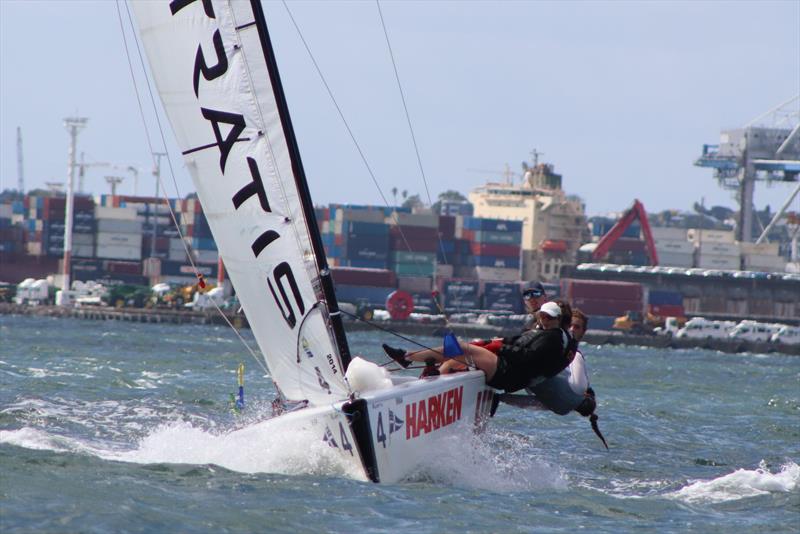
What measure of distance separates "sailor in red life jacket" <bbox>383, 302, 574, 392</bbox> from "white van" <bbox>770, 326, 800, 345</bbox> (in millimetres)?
44266

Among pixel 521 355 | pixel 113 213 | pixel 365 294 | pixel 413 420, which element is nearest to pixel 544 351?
pixel 521 355

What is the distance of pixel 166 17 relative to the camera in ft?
23.3

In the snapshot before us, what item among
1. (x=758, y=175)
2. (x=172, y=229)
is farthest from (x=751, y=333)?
(x=172, y=229)

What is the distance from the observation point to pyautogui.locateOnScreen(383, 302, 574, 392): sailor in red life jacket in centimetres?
709

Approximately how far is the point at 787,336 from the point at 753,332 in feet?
4.16

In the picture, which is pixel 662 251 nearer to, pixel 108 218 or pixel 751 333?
pixel 751 333

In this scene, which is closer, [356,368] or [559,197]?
[356,368]

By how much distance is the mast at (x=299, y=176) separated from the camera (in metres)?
7.06

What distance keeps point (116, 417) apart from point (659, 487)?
170 inches

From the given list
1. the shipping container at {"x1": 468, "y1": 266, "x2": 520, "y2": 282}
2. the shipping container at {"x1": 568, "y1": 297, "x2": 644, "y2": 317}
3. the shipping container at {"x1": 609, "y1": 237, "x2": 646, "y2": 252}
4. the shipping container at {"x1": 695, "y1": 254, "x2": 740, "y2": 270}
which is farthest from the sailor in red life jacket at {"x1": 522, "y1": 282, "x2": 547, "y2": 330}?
the shipping container at {"x1": 695, "y1": 254, "x2": 740, "y2": 270}

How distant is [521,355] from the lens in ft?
23.5

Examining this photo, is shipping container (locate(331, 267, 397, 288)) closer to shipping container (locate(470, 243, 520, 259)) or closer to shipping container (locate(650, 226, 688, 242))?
shipping container (locate(470, 243, 520, 259))

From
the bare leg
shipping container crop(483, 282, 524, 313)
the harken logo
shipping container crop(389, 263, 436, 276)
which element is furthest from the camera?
shipping container crop(389, 263, 436, 276)

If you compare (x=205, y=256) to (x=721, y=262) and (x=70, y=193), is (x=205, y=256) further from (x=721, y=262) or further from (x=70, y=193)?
(x=721, y=262)
